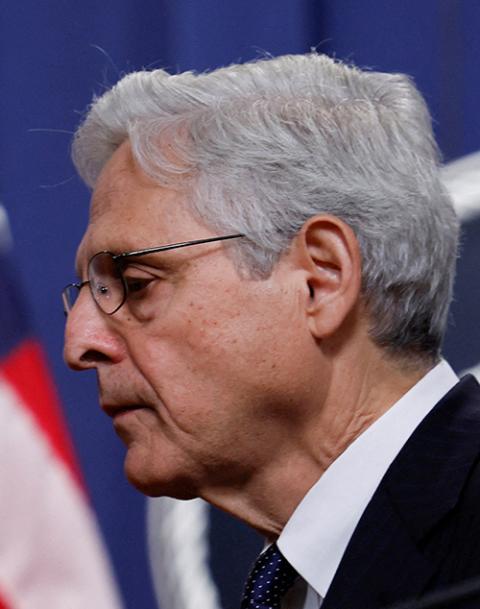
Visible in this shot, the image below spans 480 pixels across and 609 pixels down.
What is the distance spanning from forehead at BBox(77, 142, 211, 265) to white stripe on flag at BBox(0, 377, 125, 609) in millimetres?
483

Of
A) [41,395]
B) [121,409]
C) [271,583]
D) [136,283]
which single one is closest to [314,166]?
[136,283]

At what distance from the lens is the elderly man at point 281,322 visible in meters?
1.41

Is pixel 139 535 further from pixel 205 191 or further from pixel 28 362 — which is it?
pixel 205 191

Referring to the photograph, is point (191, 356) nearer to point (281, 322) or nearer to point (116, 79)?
point (281, 322)

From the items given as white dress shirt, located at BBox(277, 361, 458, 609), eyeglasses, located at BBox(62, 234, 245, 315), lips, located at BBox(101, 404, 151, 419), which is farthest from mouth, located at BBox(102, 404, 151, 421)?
white dress shirt, located at BBox(277, 361, 458, 609)

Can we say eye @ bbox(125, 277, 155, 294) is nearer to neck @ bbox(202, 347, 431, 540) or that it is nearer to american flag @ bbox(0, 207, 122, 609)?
neck @ bbox(202, 347, 431, 540)

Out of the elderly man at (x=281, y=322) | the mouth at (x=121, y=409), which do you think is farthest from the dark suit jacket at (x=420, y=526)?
the mouth at (x=121, y=409)

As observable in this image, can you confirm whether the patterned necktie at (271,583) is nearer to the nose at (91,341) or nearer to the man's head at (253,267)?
the man's head at (253,267)

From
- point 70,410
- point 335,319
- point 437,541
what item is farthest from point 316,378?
point 70,410

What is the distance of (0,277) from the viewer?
1875 millimetres

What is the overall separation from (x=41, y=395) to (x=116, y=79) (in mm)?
486

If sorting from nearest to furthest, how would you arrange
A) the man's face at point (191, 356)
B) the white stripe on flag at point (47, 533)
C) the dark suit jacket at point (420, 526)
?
the dark suit jacket at point (420, 526), the man's face at point (191, 356), the white stripe on flag at point (47, 533)

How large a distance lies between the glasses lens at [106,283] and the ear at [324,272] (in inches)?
8.5

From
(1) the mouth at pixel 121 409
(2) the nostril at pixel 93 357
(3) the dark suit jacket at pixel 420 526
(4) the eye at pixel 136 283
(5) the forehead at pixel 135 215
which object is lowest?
(3) the dark suit jacket at pixel 420 526
